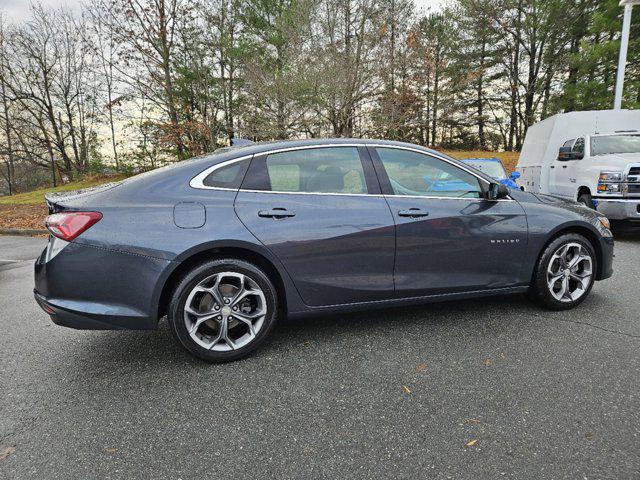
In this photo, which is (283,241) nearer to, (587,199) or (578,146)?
(587,199)

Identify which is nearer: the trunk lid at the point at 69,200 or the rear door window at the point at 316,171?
the trunk lid at the point at 69,200

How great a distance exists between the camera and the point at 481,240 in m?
3.20

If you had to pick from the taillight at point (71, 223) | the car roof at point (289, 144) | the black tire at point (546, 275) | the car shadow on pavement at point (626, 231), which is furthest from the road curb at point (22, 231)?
the car shadow on pavement at point (626, 231)

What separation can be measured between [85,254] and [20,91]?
30115mm

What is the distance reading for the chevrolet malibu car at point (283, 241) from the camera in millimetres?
2500

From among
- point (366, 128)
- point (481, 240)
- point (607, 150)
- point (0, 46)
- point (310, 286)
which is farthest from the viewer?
point (0, 46)

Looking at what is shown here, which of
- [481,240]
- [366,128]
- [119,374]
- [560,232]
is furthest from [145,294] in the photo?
[366,128]

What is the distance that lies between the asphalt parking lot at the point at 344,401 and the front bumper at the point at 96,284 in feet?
1.46

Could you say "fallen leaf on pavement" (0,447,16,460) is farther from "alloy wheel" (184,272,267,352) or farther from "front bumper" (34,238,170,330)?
"alloy wheel" (184,272,267,352)

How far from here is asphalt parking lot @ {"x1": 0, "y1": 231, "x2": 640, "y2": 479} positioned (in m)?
1.81

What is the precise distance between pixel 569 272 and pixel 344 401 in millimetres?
2591

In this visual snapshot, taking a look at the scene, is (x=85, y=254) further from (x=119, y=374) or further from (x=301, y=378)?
(x=301, y=378)

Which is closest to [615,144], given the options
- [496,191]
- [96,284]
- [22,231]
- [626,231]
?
[626,231]

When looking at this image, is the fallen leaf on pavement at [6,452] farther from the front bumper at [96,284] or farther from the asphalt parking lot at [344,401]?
the front bumper at [96,284]
